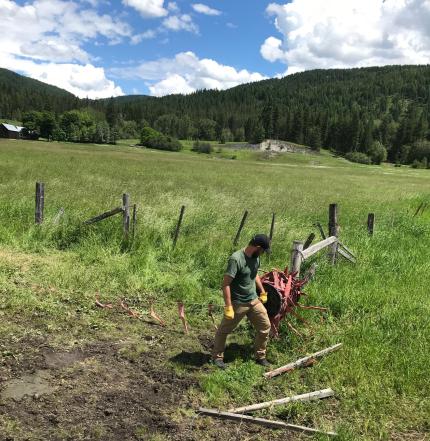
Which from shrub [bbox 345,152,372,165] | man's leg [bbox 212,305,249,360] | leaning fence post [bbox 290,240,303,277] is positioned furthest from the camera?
shrub [bbox 345,152,372,165]

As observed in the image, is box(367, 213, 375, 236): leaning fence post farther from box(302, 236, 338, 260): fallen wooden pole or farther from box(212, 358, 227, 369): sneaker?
box(212, 358, 227, 369): sneaker

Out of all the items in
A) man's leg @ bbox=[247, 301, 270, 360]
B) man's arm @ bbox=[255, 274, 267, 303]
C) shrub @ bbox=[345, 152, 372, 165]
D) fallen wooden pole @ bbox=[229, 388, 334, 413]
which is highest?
shrub @ bbox=[345, 152, 372, 165]

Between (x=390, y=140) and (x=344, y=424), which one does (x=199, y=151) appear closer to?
(x=390, y=140)

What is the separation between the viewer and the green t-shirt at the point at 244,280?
618 cm

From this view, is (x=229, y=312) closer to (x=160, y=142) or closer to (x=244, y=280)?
(x=244, y=280)

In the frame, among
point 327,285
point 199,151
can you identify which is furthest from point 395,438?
point 199,151

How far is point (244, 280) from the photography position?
6277 mm

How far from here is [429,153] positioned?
12644 cm

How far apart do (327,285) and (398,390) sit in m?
3.65

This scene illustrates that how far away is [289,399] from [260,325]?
47.5 inches

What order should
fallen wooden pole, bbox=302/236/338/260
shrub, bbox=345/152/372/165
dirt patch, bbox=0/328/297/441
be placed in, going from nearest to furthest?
dirt patch, bbox=0/328/297/441
fallen wooden pole, bbox=302/236/338/260
shrub, bbox=345/152/372/165

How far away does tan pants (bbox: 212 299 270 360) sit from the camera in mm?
6355

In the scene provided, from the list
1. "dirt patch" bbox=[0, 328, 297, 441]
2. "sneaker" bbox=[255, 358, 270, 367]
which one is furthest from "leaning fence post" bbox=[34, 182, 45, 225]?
"sneaker" bbox=[255, 358, 270, 367]

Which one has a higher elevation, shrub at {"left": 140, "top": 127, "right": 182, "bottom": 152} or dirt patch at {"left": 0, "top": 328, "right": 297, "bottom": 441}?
shrub at {"left": 140, "top": 127, "right": 182, "bottom": 152}
